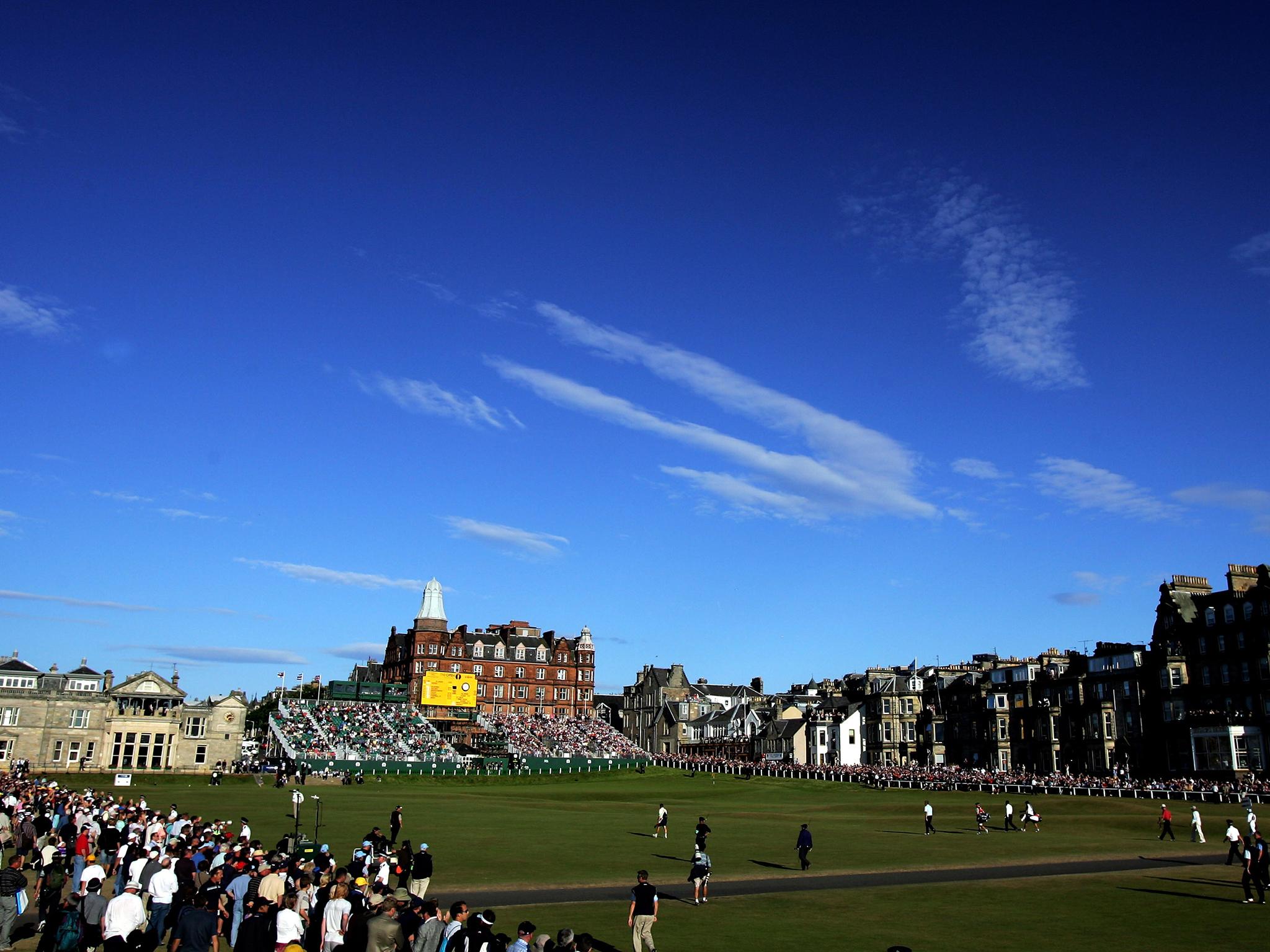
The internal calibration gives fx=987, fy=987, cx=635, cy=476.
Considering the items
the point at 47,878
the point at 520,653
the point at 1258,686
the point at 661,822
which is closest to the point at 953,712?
the point at 1258,686

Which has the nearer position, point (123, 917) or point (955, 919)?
point (123, 917)

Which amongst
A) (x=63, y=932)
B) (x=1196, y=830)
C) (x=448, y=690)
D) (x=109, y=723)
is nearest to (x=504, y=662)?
(x=448, y=690)

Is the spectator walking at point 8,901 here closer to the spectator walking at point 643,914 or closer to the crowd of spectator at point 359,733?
the spectator walking at point 643,914

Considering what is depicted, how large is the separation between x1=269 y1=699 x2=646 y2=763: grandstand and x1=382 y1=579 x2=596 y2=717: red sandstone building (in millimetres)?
4818

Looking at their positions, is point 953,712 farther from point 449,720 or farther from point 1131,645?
point 449,720

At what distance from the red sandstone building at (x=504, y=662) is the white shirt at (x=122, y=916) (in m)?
115

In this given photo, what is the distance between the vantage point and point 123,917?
15680 mm

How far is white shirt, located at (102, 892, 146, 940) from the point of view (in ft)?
51.2

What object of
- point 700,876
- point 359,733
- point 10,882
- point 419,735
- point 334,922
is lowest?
point 700,876

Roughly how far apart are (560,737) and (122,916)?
342 ft

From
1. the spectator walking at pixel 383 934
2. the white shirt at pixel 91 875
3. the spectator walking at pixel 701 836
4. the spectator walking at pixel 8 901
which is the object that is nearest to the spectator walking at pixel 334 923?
the spectator walking at pixel 383 934

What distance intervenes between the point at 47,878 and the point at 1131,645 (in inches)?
3439

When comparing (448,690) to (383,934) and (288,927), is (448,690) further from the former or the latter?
(383,934)

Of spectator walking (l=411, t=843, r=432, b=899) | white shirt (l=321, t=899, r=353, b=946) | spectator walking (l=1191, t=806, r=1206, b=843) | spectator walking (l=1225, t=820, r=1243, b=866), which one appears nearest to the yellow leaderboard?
spectator walking (l=1191, t=806, r=1206, b=843)
